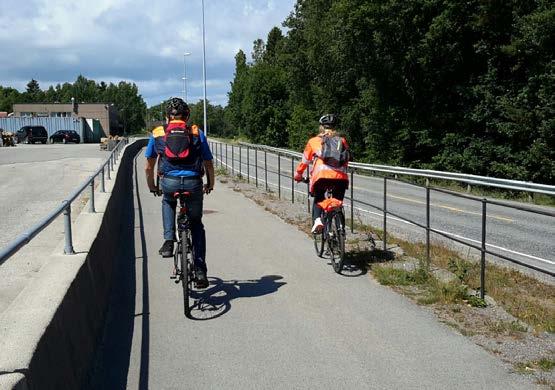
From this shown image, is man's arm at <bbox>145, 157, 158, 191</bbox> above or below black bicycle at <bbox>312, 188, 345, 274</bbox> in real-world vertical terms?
above

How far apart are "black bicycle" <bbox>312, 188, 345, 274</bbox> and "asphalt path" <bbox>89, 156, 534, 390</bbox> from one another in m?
0.22

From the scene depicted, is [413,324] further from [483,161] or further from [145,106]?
[145,106]

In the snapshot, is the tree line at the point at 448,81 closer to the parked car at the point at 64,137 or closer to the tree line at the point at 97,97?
the parked car at the point at 64,137

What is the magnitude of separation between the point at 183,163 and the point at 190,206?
0.44m

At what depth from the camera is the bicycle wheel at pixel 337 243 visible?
8.21 metres

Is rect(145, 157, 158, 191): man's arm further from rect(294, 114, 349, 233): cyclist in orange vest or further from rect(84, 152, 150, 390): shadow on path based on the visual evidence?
rect(294, 114, 349, 233): cyclist in orange vest

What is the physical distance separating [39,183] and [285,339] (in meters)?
21.7

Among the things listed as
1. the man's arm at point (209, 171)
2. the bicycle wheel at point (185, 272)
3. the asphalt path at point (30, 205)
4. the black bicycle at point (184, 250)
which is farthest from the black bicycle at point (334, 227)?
the asphalt path at point (30, 205)

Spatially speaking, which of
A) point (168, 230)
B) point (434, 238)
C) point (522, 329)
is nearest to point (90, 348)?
point (168, 230)

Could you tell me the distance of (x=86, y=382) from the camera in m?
4.55

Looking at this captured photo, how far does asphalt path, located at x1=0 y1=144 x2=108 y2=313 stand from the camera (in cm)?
909

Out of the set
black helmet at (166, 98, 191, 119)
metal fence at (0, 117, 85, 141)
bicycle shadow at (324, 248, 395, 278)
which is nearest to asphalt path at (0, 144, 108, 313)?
black helmet at (166, 98, 191, 119)

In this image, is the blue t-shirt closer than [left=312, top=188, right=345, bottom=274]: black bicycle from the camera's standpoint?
Yes

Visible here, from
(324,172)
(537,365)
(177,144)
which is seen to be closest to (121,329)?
(177,144)
